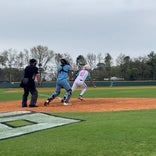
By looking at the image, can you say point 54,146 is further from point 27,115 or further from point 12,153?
point 27,115

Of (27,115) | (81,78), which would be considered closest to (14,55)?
(81,78)

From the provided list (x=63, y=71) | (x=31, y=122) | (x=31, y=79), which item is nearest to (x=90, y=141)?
(x=31, y=122)

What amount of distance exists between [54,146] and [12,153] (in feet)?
2.50

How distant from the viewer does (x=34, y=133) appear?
8203 millimetres

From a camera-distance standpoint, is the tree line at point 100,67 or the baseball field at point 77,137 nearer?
the baseball field at point 77,137

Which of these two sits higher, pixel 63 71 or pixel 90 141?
pixel 63 71

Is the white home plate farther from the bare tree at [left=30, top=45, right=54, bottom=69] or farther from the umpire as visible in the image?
the bare tree at [left=30, top=45, right=54, bottom=69]

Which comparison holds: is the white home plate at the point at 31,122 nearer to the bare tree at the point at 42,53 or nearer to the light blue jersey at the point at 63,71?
the light blue jersey at the point at 63,71

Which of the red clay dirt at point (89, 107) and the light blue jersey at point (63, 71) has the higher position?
the light blue jersey at point (63, 71)

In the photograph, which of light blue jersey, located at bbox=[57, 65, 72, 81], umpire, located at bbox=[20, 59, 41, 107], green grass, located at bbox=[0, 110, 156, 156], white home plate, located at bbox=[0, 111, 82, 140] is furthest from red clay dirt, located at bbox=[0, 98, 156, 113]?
green grass, located at bbox=[0, 110, 156, 156]

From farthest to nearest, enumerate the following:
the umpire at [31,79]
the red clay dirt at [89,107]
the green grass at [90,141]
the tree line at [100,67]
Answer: the tree line at [100,67] → the umpire at [31,79] → the red clay dirt at [89,107] → the green grass at [90,141]

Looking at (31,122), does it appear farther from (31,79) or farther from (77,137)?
(31,79)

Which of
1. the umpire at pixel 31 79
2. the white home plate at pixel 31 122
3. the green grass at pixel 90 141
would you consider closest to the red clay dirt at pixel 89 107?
the umpire at pixel 31 79

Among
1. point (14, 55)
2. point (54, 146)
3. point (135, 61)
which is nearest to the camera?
point (54, 146)
